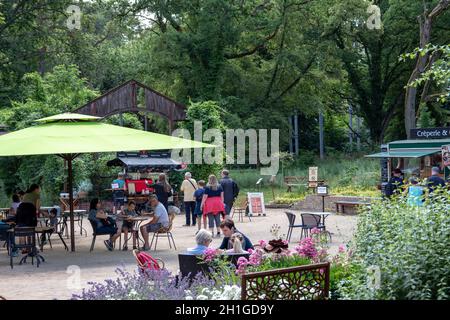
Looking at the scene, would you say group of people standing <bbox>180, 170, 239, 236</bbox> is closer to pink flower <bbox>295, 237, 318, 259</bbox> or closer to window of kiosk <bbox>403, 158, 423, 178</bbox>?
pink flower <bbox>295, 237, 318, 259</bbox>

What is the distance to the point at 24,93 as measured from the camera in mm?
41312

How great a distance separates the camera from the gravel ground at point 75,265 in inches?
512

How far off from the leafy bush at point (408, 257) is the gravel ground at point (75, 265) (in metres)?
3.45

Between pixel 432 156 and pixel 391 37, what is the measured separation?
75.8 feet

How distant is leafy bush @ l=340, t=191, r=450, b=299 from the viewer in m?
7.61

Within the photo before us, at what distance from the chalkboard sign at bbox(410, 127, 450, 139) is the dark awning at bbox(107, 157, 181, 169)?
825 centimetres

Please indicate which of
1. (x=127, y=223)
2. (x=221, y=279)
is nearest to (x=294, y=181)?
(x=127, y=223)

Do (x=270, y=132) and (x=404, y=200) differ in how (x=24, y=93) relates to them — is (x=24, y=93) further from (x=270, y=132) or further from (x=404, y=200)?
A: (x=404, y=200)
